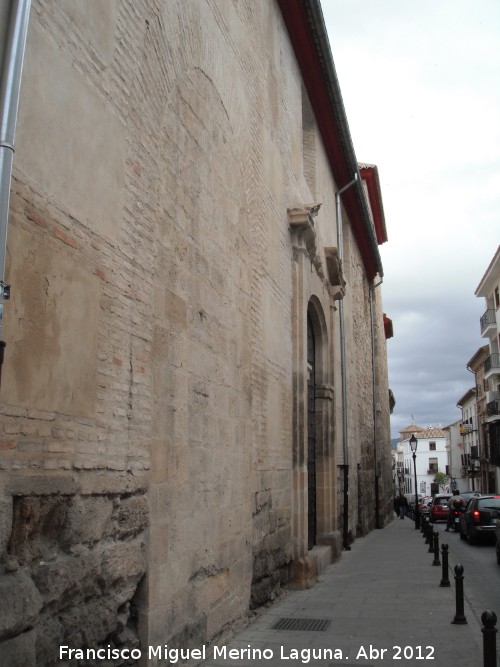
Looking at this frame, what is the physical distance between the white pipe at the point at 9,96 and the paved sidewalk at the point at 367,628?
4029 mm

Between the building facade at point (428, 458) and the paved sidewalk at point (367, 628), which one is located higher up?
the building facade at point (428, 458)

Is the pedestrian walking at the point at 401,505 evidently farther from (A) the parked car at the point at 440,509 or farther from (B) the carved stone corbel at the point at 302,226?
(B) the carved stone corbel at the point at 302,226

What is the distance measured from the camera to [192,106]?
19.4 ft

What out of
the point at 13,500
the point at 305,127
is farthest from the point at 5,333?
the point at 305,127

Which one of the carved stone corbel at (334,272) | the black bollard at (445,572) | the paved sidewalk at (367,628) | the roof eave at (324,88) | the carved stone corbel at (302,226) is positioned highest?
the roof eave at (324,88)

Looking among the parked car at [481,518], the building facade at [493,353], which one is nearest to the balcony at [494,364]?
the building facade at [493,353]

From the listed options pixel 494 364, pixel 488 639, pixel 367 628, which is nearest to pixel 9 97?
pixel 488 639

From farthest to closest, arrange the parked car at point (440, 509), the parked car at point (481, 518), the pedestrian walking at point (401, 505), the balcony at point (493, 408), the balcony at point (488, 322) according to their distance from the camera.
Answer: the balcony at point (488, 322) → the balcony at point (493, 408) → the pedestrian walking at point (401, 505) → the parked car at point (440, 509) → the parked car at point (481, 518)

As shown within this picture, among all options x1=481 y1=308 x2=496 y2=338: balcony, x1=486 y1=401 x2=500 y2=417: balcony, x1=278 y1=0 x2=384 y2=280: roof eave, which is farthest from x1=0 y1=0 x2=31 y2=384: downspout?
x1=481 y1=308 x2=496 y2=338: balcony

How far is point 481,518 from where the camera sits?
17906mm

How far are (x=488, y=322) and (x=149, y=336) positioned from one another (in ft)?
140

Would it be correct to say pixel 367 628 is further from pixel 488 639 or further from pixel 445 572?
pixel 445 572

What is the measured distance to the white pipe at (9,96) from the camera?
10.0ft

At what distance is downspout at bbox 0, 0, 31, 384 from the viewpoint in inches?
120
